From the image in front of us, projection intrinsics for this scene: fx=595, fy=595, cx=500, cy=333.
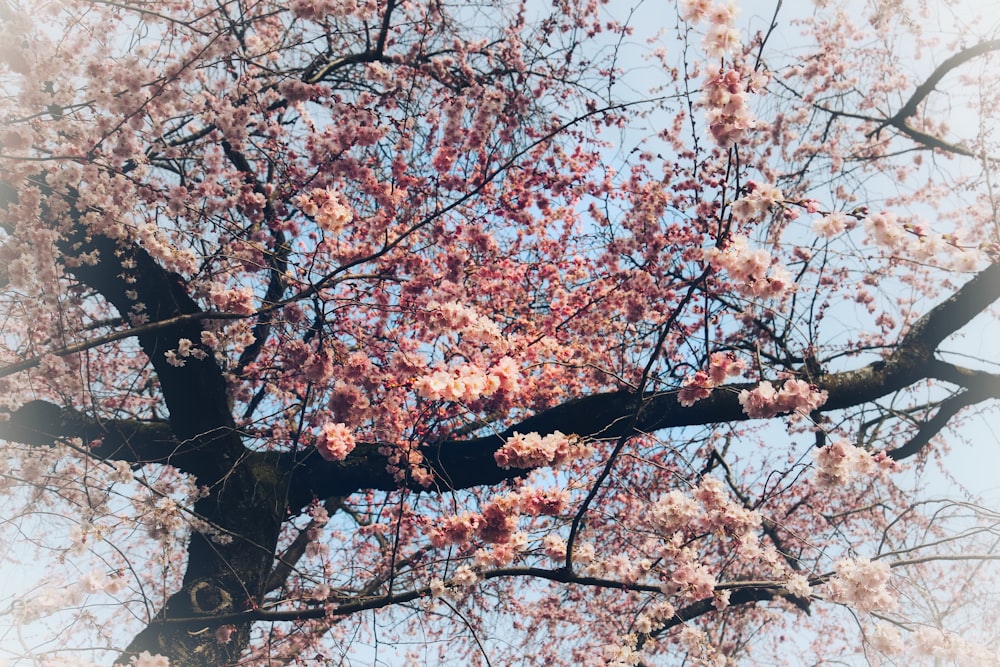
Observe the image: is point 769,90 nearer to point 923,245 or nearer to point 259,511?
point 923,245

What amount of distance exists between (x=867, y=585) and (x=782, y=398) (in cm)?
102

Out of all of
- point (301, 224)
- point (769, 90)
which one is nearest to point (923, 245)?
point (769, 90)

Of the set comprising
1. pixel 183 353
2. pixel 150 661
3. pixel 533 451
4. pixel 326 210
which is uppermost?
pixel 183 353

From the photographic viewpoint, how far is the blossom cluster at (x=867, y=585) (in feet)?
9.93

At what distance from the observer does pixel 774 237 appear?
6516mm

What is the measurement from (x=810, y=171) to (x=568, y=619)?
245 inches

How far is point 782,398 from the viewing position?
3.39 metres

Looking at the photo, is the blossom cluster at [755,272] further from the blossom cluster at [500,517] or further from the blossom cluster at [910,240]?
the blossom cluster at [500,517]

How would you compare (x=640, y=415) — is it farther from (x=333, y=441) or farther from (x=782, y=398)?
(x=333, y=441)

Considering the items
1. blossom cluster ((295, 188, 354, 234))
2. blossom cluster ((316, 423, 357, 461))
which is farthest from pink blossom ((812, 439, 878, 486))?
blossom cluster ((295, 188, 354, 234))

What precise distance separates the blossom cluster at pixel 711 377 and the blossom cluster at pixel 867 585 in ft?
3.74

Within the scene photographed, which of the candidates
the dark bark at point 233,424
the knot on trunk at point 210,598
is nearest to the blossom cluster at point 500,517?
the dark bark at point 233,424

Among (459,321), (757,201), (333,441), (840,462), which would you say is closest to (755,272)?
(757,201)

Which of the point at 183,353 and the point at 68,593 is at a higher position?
the point at 183,353
